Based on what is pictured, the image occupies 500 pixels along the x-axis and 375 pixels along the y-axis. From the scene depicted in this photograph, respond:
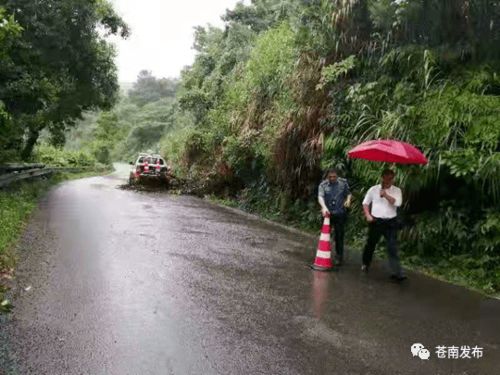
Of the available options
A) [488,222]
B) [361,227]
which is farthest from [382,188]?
[361,227]

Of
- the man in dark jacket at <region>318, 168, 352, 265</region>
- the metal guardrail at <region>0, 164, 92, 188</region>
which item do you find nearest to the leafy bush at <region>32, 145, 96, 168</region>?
the metal guardrail at <region>0, 164, 92, 188</region>

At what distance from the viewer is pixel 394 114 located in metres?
9.45

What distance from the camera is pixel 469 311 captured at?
249 inches

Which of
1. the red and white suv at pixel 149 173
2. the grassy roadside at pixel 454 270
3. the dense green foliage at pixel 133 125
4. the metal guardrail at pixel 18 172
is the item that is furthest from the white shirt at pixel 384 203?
the dense green foliage at pixel 133 125

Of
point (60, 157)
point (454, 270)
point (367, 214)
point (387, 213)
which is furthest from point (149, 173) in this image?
point (60, 157)

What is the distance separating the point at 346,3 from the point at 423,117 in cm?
391

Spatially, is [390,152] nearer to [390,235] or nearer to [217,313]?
[390,235]

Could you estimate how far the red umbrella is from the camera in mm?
7219

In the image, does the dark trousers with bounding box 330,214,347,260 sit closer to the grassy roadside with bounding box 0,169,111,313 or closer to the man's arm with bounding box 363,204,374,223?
the man's arm with bounding box 363,204,374,223

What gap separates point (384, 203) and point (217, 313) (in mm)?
3347

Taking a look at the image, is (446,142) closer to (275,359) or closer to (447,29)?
(447,29)

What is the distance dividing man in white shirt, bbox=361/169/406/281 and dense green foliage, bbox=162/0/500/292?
4.00 ft

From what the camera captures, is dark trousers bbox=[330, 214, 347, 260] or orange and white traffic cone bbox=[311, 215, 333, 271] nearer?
orange and white traffic cone bbox=[311, 215, 333, 271]

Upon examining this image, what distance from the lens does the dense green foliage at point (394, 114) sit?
832cm
